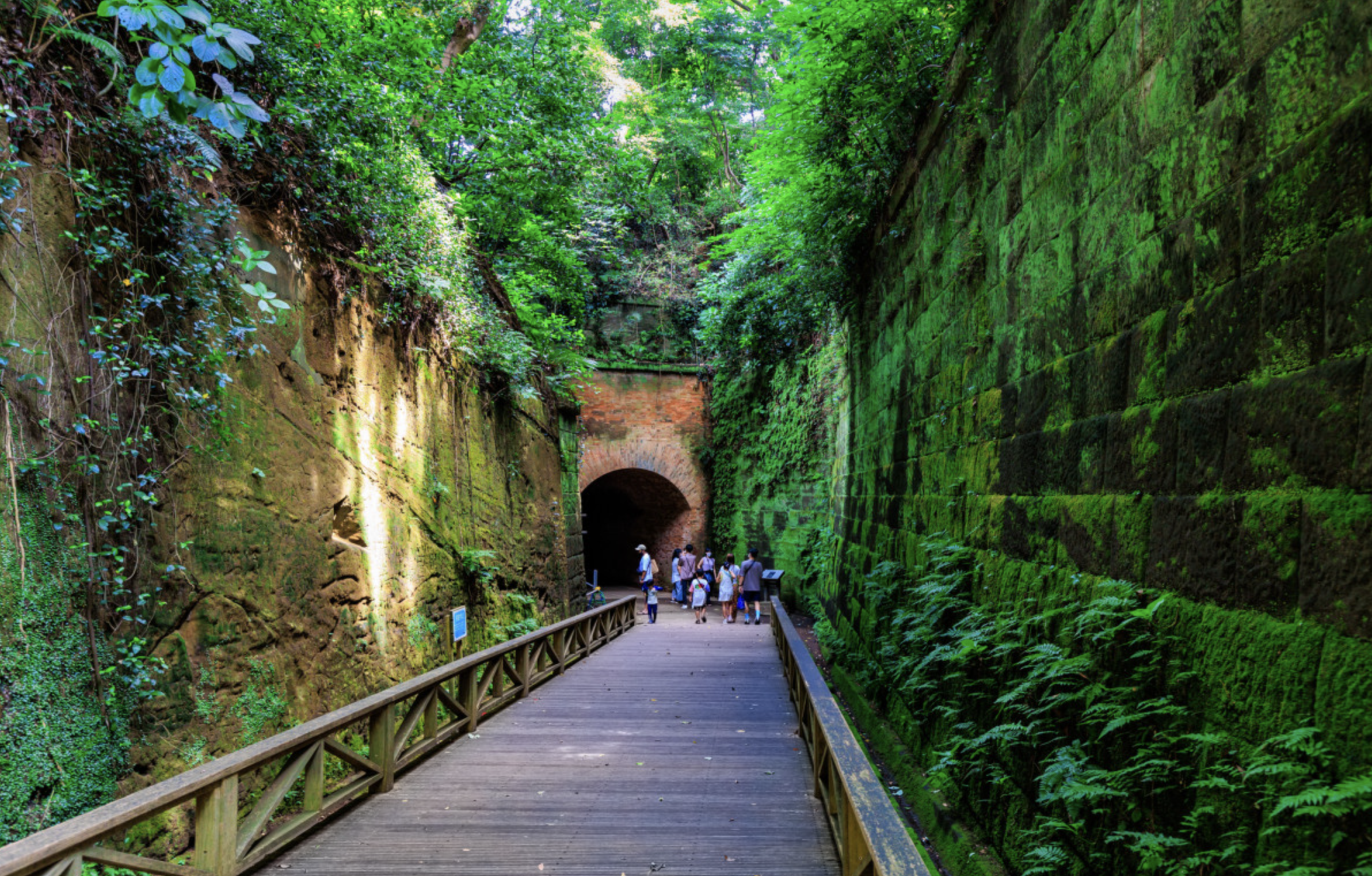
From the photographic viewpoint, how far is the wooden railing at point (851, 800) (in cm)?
244

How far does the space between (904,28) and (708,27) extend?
15.2m

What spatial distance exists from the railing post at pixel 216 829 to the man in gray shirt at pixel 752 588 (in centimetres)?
1119

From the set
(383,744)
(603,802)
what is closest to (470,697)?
(383,744)

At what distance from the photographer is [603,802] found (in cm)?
425

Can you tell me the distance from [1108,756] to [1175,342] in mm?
1358

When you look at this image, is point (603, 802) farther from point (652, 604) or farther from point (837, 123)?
point (652, 604)

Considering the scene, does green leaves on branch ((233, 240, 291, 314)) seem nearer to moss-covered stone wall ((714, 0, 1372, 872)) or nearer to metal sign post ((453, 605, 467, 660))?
moss-covered stone wall ((714, 0, 1372, 872))

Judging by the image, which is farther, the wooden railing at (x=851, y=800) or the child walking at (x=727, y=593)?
the child walking at (x=727, y=593)

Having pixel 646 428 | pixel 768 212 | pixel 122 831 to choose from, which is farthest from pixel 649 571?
pixel 122 831

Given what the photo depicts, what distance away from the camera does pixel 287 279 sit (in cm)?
514

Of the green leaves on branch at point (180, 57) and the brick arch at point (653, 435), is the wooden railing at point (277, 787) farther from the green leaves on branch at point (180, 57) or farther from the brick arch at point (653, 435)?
the brick arch at point (653, 435)

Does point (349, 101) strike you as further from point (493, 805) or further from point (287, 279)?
point (493, 805)

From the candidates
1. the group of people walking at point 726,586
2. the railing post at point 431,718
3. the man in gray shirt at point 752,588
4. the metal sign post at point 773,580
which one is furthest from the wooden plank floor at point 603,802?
the metal sign post at point 773,580

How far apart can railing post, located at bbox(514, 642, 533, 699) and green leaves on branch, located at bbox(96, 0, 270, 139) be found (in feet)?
17.8
